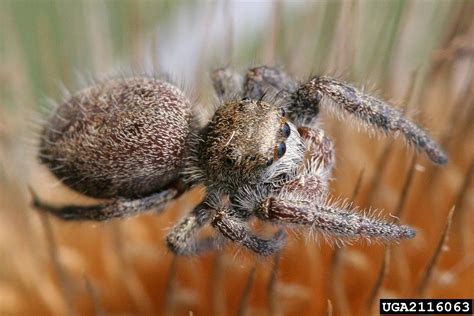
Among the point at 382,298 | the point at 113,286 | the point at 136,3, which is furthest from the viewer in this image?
the point at 136,3

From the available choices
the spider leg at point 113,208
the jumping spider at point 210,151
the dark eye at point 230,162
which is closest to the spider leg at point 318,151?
the jumping spider at point 210,151

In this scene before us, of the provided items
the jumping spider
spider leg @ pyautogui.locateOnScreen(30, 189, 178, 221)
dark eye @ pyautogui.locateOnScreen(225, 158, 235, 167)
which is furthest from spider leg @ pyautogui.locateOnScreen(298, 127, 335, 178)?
spider leg @ pyautogui.locateOnScreen(30, 189, 178, 221)

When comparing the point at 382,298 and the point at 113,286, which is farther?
the point at 113,286

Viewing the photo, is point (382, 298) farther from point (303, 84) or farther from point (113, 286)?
point (113, 286)

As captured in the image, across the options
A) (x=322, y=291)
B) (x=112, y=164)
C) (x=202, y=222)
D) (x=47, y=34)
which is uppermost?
(x=47, y=34)

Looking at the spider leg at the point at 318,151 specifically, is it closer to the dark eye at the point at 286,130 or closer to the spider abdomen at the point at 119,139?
the dark eye at the point at 286,130

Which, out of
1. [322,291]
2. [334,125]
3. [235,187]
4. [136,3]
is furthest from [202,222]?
[136,3]
